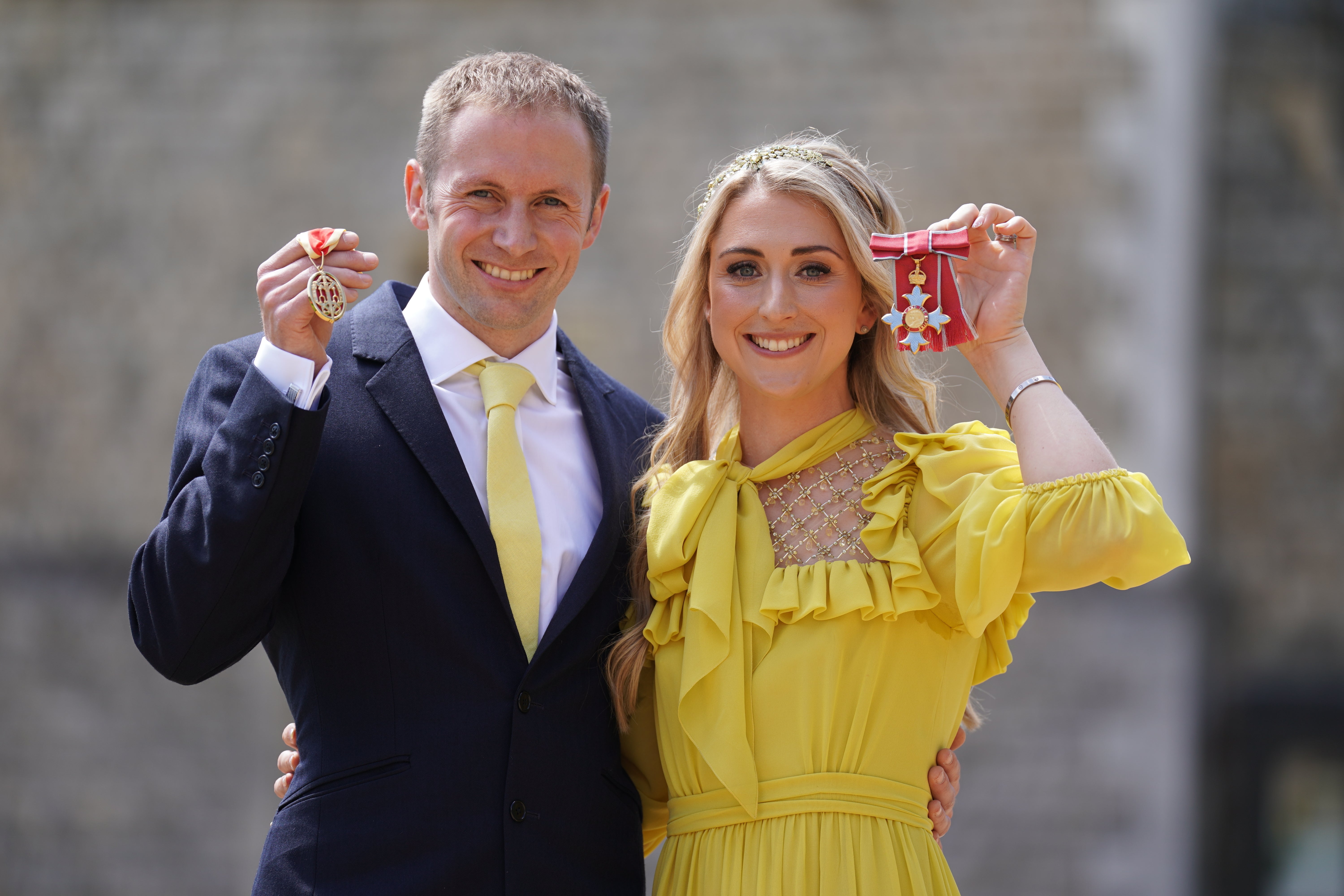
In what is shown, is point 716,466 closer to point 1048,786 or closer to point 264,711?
point 1048,786

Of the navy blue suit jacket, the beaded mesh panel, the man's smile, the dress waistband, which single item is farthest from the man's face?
the dress waistband

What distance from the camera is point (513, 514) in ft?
8.43

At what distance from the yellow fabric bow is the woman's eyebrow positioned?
334mm

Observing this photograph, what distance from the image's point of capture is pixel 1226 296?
8.66 meters

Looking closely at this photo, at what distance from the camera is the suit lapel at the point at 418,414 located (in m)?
2.50

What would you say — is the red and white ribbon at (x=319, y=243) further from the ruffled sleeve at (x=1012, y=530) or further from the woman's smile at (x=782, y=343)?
the ruffled sleeve at (x=1012, y=530)

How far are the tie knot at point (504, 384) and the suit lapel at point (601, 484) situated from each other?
19 cm

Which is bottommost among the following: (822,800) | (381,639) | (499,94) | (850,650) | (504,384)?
(822,800)

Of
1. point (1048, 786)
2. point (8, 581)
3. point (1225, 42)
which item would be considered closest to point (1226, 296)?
point (1225, 42)

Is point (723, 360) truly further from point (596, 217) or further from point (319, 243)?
point (319, 243)

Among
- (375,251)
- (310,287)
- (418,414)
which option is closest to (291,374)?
(310,287)

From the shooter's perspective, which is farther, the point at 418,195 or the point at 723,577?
the point at 418,195

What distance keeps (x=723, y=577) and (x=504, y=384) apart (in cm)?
57

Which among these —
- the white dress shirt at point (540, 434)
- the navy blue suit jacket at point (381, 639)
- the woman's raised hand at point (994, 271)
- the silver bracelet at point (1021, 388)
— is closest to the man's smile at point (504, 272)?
the white dress shirt at point (540, 434)
